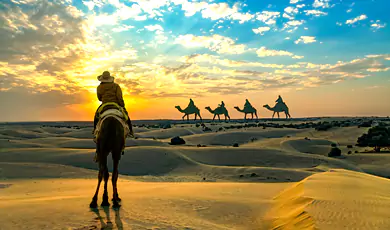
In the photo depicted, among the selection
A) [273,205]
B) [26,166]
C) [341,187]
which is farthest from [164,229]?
[26,166]

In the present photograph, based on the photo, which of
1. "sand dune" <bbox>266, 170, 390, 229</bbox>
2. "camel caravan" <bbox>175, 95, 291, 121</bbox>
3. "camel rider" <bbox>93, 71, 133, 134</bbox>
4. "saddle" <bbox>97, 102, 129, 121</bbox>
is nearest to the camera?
"sand dune" <bbox>266, 170, 390, 229</bbox>

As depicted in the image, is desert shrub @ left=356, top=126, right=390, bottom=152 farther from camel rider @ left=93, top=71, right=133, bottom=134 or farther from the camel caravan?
the camel caravan

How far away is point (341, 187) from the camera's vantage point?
770 cm

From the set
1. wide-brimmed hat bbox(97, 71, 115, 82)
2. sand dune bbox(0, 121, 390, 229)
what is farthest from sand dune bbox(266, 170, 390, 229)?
wide-brimmed hat bbox(97, 71, 115, 82)

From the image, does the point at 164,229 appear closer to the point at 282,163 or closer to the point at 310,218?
the point at 310,218

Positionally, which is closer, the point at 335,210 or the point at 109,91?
the point at 335,210

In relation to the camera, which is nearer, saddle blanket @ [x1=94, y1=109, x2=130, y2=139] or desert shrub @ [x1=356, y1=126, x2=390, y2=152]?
saddle blanket @ [x1=94, y1=109, x2=130, y2=139]

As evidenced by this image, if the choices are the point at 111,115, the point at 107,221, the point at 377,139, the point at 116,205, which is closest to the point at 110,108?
the point at 111,115

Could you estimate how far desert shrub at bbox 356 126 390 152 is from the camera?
92.9 feet

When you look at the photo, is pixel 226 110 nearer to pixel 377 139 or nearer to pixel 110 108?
pixel 377 139

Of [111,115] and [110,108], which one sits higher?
[110,108]

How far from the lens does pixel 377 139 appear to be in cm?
2873

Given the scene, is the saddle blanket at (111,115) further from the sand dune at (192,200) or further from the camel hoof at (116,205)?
the sand dune at (192,200)

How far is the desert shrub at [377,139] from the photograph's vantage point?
2831 cm
